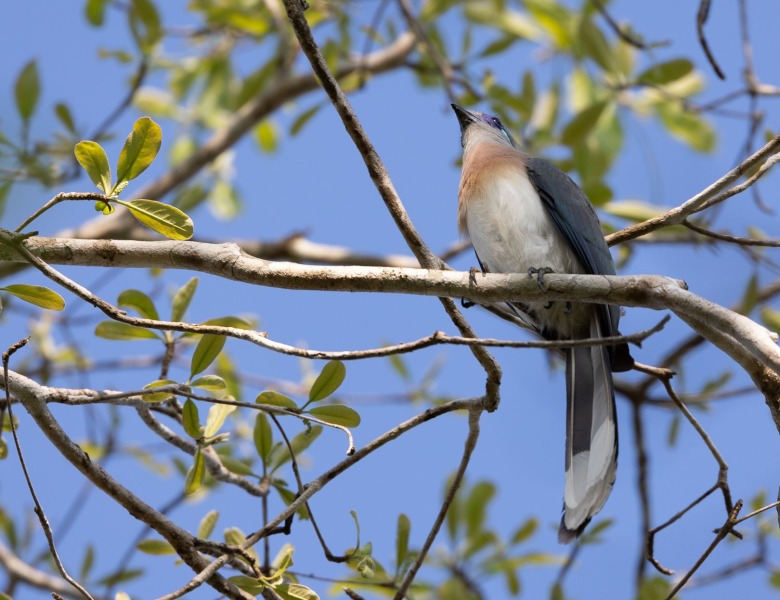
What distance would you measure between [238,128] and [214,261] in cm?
365

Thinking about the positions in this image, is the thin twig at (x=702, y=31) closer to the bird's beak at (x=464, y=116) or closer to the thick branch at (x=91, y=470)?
the bird's beak at (x=464, y=116)

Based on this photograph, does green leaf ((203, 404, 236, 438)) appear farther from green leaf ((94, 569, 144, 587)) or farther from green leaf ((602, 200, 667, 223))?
green leaf ((602, 200, 667, 223))

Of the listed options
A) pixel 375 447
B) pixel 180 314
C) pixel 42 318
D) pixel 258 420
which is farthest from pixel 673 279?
pixel 42 318

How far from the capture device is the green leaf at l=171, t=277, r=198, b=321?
3.45 meters

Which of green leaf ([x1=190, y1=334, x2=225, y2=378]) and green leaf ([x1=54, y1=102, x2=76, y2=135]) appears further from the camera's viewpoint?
green leaf ([x1=54, y1=102, x2=76, y2=135])

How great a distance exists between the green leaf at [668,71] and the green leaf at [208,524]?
11.2 ft

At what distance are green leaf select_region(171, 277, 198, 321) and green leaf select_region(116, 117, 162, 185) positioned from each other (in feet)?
2.61

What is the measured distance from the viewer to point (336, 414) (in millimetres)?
2926

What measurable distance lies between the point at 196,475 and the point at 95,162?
1108 millimetres

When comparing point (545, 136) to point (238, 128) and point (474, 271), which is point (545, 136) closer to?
point (238, 128)

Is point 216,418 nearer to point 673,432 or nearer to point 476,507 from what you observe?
point 476,507

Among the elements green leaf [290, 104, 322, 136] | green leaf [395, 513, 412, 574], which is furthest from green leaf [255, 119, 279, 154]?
green leaf [395, 513, 412, 574]

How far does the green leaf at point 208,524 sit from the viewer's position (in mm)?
3270

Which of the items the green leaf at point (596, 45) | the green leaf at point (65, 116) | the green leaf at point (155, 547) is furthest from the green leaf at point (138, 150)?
the green leaf at point (596, 45)
